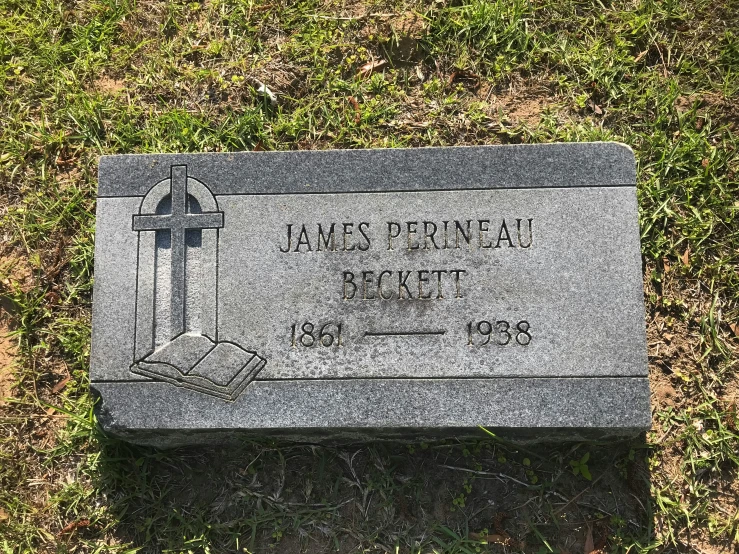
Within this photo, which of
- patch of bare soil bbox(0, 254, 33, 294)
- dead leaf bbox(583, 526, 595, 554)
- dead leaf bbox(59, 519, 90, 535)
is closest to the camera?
dead leaf bbox(583, 526, 595, 554)

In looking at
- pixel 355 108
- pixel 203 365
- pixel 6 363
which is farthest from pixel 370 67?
pixel 6 363

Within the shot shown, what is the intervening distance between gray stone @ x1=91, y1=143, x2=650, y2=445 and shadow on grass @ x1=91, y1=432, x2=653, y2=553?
279 mm

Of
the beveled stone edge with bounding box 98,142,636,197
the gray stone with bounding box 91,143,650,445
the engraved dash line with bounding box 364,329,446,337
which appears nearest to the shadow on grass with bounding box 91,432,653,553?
the gray stone with bounding box 91,143,650,445

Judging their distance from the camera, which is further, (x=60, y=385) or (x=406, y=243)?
(x=60, y=385)

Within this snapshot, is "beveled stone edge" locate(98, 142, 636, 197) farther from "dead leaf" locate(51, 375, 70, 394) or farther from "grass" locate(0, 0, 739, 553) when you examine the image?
"dead leaf" locate(51, 375, 70, 394)

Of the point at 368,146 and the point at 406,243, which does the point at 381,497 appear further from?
the point at 368,146

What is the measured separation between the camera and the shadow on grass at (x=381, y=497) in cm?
308

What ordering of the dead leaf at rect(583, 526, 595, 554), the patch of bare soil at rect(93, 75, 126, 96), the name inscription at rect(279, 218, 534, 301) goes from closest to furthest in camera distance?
Result: 1. the name inscription at rect(279, 218, 534, 301)
2. the dead leaf at rect(583, 526, 595, 554)
3. the patch of bare soil at rect(93, 75, 126, 96)

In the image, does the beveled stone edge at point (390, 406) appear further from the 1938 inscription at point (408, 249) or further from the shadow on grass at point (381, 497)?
the shadow on grass at point (381, 497)

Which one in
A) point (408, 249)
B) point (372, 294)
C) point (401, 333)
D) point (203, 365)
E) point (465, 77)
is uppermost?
point (465, 77)

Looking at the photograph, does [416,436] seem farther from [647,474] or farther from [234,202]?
[234,202]

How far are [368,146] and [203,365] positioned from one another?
1.52 m

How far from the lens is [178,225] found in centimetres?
301

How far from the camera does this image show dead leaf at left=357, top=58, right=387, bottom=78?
3721 mm
